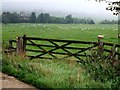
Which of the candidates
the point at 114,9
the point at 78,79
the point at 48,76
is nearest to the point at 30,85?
the point at 48,76

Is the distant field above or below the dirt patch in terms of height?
below

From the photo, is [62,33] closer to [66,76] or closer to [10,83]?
[66,76]

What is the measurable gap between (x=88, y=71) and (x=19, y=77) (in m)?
1.91

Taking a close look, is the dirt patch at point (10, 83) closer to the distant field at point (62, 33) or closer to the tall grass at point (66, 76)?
the tall grass at point (66, 76)

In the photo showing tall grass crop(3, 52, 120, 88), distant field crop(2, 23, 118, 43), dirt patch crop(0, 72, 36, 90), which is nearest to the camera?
tall grass crop(3, 52, 120, 88)

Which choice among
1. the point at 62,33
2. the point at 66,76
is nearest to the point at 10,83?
the point at 66,76

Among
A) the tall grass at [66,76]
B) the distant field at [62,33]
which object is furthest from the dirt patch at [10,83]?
the distant field at [62,33]

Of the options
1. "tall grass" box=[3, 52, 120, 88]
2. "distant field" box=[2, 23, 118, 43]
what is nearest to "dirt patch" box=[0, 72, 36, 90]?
"tall grass" box=[3, 52, 120, 88]

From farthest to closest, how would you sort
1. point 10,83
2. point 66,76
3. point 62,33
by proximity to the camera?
1. point 62,33
2. point 66,76
3. point 10,83

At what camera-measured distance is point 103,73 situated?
925 centimetres

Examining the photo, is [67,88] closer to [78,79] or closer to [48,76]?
[78,79]

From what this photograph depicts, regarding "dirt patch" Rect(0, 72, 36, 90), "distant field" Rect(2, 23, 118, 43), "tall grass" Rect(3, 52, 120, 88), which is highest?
"tall grass" Rect(3, 52, 120, 88)

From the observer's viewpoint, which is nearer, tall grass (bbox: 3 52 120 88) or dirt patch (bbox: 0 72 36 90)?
tall grass (bbox: 3 52 120 88)

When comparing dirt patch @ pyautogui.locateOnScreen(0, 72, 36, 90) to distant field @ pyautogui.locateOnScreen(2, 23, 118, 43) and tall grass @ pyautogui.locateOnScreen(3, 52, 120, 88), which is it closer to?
tall grass @ pyautogui.locateOnScreen(3, 52, 120, 88)
